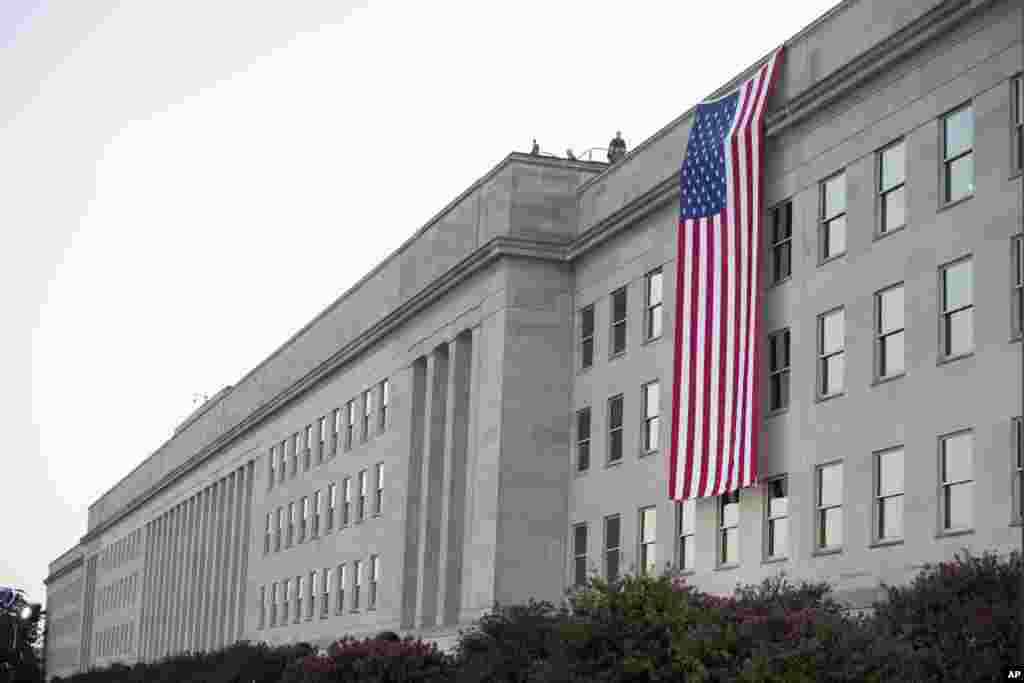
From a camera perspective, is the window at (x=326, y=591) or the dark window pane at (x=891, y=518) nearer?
the dark window pane at (x=891, y=518)

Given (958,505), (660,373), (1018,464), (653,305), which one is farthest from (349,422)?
(1018,464)

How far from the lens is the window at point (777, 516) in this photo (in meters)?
42.2

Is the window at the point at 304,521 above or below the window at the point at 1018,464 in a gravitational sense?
above

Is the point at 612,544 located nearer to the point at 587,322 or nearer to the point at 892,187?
the point at 587,322

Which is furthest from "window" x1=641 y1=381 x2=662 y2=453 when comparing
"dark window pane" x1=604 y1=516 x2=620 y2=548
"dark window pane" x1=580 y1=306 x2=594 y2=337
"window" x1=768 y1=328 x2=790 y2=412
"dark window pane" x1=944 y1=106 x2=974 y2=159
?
"dark window pane" x1=944 y1=106 x2=974 y2=159

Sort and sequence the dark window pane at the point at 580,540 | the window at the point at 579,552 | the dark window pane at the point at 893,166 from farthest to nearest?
1. the dark window pane at the point at 580,540
2. the window at the point at 579,552
3. the dark window pane at the point at 893,166

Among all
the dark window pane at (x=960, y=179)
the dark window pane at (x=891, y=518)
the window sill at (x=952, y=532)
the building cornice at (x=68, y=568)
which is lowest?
the window sill at (x=952, y=532)

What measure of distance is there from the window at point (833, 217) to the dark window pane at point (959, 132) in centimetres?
417

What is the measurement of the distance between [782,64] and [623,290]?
11034 mm

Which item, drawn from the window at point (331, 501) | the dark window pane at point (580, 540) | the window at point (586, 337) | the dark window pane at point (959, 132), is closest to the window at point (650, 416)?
the window at point (586, 337)

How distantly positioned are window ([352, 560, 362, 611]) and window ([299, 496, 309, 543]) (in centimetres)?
939

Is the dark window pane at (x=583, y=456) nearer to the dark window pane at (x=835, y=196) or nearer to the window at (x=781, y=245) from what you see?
the window at (x=781, y=245)

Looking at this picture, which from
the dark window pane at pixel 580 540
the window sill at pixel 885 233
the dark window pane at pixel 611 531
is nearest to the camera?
the window sill at pixel 885 233

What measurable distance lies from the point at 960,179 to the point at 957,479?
6.08m
